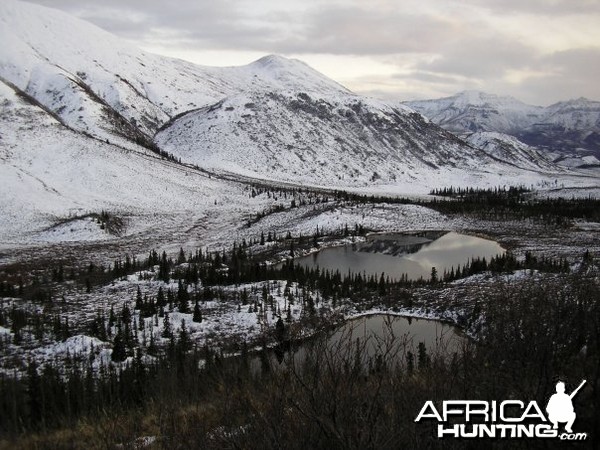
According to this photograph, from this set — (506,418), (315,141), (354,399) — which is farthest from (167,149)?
(506,418)

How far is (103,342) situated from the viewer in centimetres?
2384

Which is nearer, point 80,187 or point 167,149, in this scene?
point 80,187

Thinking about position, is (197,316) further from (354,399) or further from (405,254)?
(405,254)

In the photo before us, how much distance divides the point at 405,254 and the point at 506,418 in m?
46.4

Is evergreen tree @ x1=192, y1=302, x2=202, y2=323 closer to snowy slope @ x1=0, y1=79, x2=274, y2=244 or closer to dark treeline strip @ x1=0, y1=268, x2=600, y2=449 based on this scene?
dark treeline strip @ x1=0, y1=268, x2=600, y2=449

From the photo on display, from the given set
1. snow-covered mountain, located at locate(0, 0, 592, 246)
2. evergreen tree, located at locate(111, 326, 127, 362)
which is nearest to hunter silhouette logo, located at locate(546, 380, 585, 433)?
evergreen tree, located at locate(111, 326, 127, 362)

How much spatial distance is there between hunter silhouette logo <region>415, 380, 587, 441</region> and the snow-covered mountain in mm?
58770

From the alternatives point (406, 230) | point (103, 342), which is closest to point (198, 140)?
point (406, 230)

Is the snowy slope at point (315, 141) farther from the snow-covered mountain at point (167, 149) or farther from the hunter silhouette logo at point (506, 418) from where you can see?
the hunter silhouette logo at point (506, 418)

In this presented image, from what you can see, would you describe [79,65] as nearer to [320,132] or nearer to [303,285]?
[320,132]

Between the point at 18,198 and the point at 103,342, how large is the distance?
53818 mm

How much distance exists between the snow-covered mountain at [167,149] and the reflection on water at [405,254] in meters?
27.2

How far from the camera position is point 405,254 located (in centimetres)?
5278

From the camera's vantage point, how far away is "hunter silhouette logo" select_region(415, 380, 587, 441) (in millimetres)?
6820
